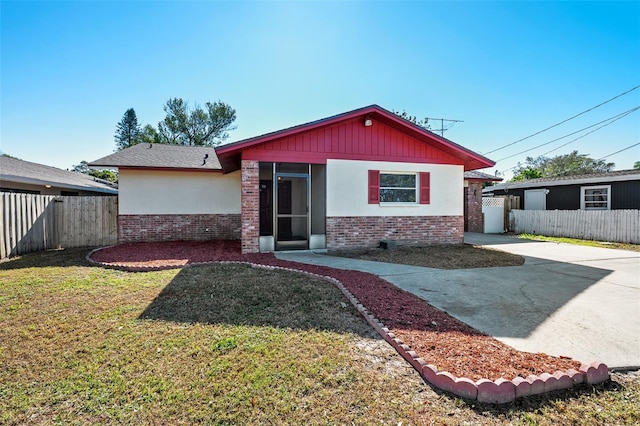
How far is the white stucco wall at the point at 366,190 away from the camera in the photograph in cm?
964

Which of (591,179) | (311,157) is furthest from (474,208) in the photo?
(311,157)

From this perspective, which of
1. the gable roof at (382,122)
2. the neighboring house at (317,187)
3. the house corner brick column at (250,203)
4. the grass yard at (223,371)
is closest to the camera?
the grass yard at (223,371)

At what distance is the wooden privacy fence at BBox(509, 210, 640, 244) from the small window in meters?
9.44

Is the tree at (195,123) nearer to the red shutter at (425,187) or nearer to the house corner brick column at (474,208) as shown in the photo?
the house corner brick column at (474,208)

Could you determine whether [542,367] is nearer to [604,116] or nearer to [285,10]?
[285,10]

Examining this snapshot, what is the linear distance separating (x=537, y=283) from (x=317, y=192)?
6895 mm

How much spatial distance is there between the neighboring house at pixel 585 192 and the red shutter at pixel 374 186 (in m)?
13.3

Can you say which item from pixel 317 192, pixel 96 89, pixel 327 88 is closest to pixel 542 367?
pixel 317 192

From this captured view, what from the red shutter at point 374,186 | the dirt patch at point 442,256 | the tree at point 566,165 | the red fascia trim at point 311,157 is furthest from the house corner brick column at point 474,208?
the tree at point 566,165

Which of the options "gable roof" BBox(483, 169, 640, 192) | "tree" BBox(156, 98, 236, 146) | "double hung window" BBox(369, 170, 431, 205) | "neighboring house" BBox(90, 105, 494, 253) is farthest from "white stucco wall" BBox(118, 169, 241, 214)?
"tree" BBox(156, 98, 236, 146)

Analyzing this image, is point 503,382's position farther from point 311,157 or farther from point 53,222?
point 53,222

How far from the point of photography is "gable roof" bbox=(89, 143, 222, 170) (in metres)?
11.2

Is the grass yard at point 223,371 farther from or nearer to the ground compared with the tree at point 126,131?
nearer to the ground

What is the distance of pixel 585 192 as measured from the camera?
16125 mm
